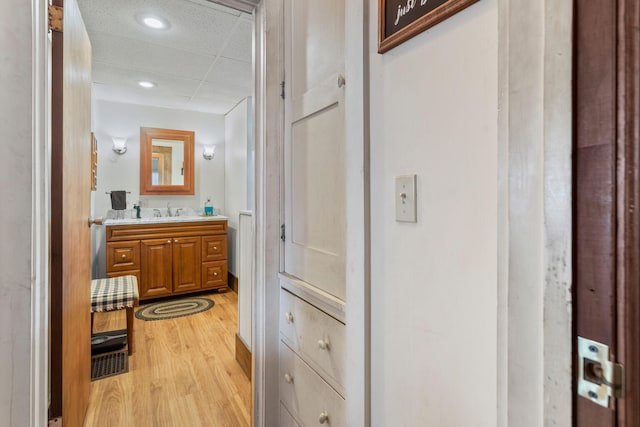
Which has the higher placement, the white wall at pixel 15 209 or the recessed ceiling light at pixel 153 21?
the recessed ceiling light at pixel 153 21

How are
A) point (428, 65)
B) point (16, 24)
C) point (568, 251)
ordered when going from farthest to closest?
point (16, 24) < point (428, 65) < point (568, 251)

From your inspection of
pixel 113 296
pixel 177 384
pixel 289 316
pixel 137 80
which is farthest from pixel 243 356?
pixel 137 80

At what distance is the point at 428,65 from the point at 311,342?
3.20 feet

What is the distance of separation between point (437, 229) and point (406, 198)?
103mm

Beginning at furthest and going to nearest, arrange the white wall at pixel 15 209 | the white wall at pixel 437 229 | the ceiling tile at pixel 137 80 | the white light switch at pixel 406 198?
the ceiling tile at pixel 137 80 → the white wall at pixel 15 209 → the white light switch at pixel 406 198 → the white wall at pixel 437 229

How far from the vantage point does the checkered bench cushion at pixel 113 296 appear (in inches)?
89.8

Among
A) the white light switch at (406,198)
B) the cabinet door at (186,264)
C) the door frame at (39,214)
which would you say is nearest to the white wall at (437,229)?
the white light switch at (406,198)

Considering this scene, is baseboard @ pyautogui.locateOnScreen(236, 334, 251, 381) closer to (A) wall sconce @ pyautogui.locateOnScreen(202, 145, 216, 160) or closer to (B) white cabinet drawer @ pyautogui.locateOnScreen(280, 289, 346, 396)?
(B) white cabinet drawer @ pyautogui.locateOnScreen(280, 289, 346, 396)

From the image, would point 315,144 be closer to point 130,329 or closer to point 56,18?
point 56,18

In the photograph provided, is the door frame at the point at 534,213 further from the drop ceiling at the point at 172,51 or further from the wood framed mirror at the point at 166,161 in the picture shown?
the wood framed mirror at the point at 166,161

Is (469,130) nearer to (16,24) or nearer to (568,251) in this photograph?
(568,251)

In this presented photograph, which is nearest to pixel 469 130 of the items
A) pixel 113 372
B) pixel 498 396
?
pixel 498 396

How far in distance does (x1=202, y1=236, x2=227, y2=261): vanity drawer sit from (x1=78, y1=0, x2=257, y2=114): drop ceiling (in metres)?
1.65

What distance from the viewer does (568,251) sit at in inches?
16.1
